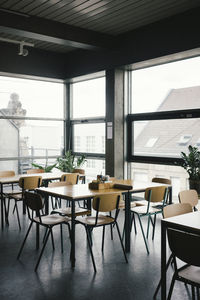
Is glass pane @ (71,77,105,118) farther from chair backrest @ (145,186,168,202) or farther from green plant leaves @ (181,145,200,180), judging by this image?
chair backrest @ (145,186,168,202)

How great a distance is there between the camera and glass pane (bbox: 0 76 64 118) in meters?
7.96

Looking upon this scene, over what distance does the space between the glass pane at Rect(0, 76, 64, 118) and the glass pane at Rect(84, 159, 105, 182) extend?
157cm

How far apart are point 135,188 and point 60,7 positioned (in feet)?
10.3

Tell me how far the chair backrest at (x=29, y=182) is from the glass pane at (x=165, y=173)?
93.4 inches

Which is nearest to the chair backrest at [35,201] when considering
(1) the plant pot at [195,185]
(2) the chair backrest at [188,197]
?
(2) the chair backrest at [188,197]

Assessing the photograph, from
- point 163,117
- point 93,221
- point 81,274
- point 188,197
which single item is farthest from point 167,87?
point 81,274

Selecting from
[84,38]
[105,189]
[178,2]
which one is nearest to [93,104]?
[84,38]

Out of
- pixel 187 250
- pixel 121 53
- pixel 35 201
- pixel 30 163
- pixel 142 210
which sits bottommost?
Answer: pixel 142 210

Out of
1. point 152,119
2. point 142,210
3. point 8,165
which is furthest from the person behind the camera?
point 8,165

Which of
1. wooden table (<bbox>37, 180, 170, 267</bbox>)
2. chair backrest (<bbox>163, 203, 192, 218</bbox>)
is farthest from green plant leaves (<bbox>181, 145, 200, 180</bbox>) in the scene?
chair backrest (<bbox>163, 203, 192, 218</bbox>)

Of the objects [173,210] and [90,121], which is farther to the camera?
[90,121]

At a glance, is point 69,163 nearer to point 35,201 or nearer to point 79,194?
point 79,194

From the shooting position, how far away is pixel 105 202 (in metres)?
3.81

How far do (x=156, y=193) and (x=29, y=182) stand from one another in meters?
2.21
